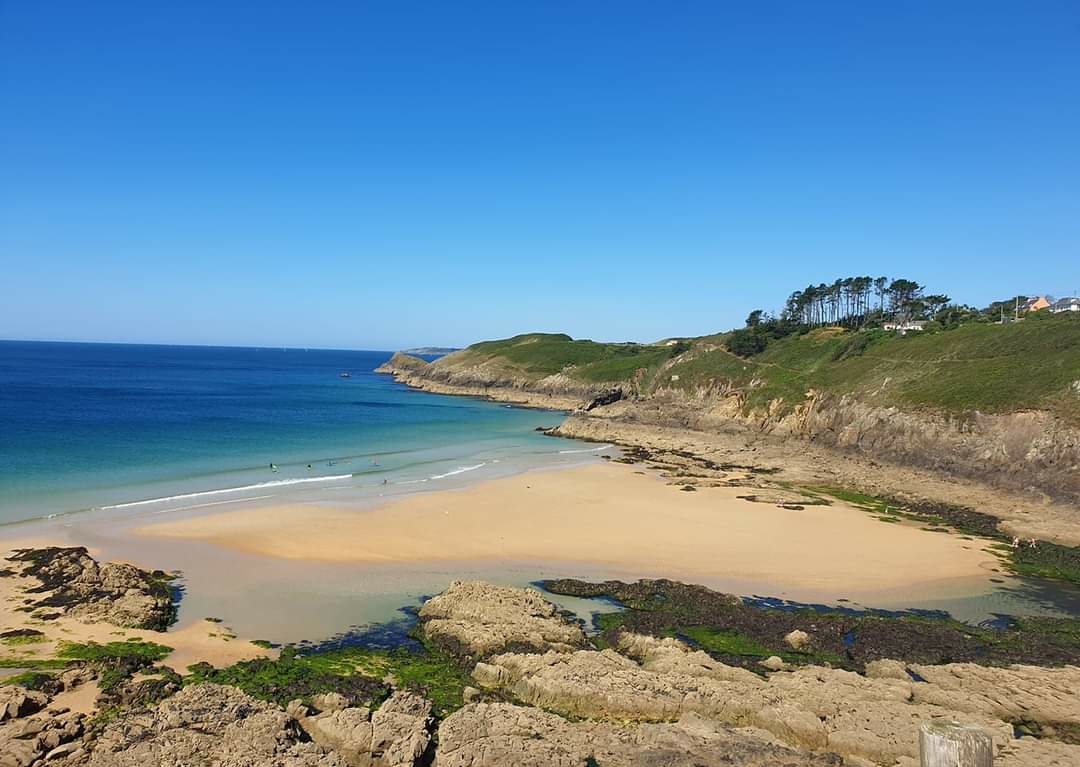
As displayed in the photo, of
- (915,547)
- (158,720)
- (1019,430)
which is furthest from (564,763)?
(1019,430)

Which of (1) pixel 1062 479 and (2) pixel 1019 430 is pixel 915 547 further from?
(2) pixel 1019 430

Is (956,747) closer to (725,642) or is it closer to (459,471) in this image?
(725,642)

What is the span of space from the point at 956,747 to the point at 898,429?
47.1 m

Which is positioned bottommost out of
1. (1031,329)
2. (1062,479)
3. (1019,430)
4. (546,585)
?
(546,585)

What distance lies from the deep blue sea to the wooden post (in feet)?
120

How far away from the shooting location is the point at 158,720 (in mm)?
12633

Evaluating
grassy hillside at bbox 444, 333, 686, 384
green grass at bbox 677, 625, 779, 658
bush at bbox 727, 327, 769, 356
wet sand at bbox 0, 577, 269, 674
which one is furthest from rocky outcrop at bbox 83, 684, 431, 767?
grassy hillside at bbox 444, 333, 686, 384

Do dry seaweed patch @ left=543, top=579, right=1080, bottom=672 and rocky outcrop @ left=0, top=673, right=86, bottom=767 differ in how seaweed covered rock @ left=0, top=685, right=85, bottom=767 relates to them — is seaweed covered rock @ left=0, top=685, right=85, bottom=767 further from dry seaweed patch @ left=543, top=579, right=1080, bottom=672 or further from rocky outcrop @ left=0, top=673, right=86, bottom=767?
dry seaweed patch @ left=543, top=579, right=1080, bottom=672

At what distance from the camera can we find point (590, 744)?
12.5m

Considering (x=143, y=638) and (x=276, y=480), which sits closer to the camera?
(x=143, y=638)

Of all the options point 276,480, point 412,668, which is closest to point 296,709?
point 412,668

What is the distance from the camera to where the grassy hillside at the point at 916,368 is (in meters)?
40.6

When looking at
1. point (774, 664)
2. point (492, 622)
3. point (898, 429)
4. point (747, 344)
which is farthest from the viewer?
point (747, 344)

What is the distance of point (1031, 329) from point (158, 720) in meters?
63.7
